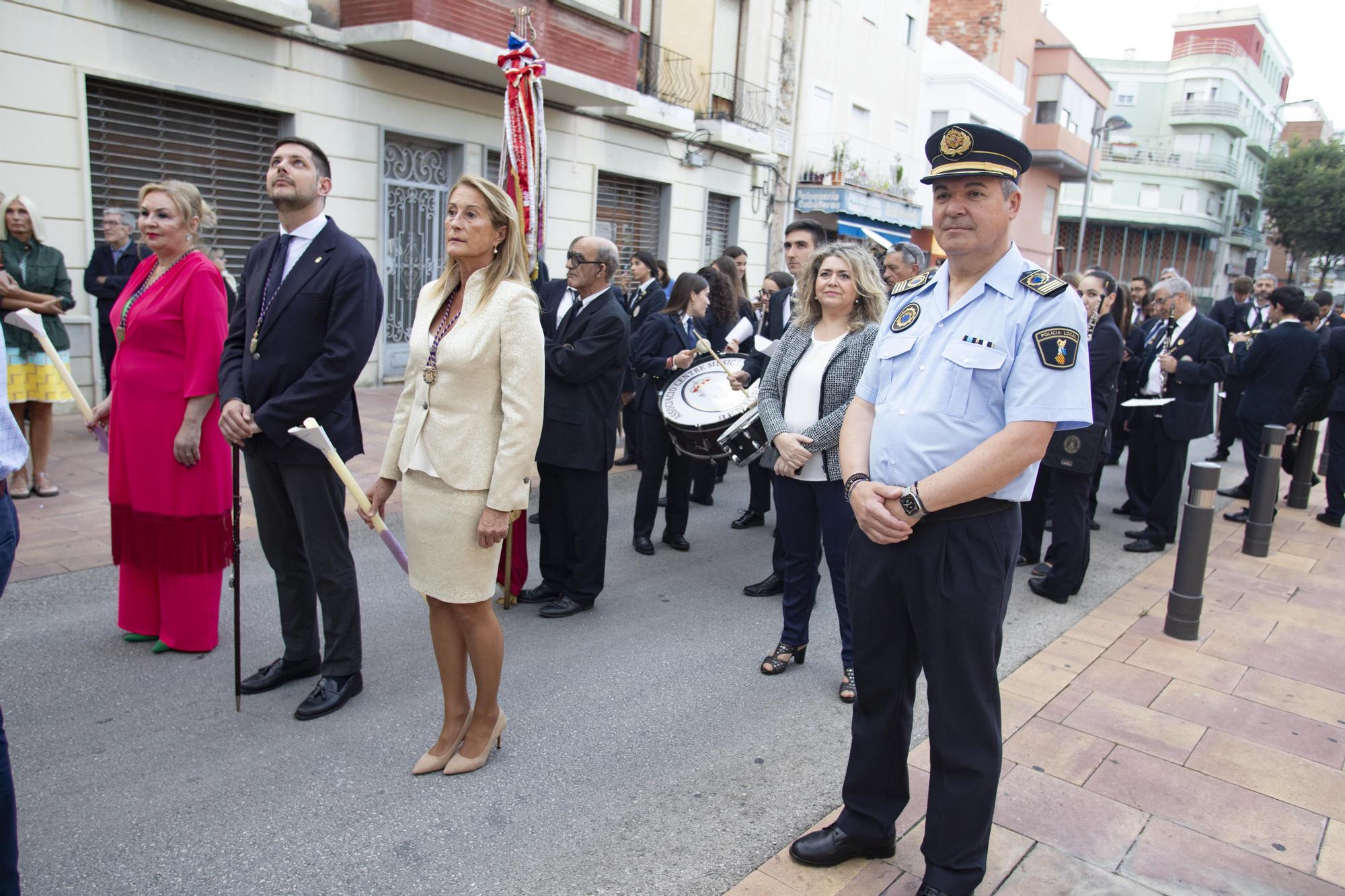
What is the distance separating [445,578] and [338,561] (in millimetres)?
847

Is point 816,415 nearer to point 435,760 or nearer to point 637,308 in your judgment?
point 435,760

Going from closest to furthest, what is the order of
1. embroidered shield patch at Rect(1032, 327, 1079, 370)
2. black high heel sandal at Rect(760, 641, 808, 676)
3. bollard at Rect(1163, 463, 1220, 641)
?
embroidered shield patch at Rect(1032, 327, 1079, 370), black high heel sandal at Rect(760, 641, 808, 676), bollard at Rect(1163, 463, 1220, 641)

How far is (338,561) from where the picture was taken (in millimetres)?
3754

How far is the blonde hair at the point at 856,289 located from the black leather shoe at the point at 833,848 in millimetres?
2163

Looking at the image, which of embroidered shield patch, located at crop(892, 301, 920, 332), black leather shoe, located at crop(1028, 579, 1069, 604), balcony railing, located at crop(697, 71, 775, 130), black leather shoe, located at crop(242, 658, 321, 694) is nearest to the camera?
embroidered shield patch, located at crop(892, 301, 920, 332)

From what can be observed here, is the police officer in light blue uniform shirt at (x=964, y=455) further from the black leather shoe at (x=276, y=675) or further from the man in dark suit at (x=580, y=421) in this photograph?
the black leather shoe at (x=276, y=675)

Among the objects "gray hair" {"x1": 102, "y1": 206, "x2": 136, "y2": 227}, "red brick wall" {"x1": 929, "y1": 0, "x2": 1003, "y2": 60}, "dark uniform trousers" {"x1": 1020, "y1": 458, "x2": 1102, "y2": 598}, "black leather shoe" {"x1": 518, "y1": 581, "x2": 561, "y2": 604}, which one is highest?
"red brick wall" {"x1": 929, "y1": 0, "x2": 1003, "y2": 60}

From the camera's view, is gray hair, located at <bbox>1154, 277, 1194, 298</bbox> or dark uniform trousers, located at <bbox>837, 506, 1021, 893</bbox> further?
gray hair, located at <bbox>1154, 277, 1194, 298</bbox>

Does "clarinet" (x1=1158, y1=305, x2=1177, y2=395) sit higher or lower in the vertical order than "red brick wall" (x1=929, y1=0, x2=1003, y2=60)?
lower

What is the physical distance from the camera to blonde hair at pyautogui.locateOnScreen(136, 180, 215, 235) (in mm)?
3938

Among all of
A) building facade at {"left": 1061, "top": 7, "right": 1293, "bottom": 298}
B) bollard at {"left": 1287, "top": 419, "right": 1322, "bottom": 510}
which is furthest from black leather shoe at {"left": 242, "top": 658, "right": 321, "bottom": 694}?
building facade at {"left": 1061, "top": 7, "right": 1293, "bottom": 298}

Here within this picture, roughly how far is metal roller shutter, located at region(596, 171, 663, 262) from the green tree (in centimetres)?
4282

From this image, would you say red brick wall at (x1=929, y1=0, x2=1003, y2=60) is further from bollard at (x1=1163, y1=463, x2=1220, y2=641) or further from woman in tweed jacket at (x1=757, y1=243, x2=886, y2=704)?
woman in tweed jacket at (x1=757, y1=243, x2=886, y2=704)

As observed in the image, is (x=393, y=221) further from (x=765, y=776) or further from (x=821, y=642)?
Answer: (x=765, y=776)
